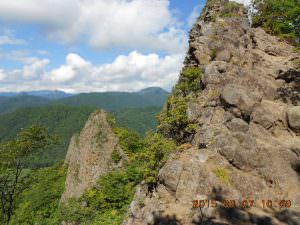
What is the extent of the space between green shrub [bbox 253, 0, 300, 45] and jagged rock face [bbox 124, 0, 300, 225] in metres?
3.28

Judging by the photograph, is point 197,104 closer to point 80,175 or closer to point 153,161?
point 153,161

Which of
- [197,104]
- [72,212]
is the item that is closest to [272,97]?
[197,104]

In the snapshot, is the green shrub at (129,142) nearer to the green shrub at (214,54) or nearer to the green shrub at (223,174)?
the green shrub at (223,174)

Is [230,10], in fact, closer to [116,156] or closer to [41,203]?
[116,156]

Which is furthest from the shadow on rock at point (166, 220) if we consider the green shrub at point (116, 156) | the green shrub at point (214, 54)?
A: the green shrub at point (214, 54)

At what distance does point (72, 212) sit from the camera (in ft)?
53.8

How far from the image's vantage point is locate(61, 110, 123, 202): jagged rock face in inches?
721

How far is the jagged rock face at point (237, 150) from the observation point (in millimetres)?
10656

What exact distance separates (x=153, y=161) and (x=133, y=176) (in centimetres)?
433
